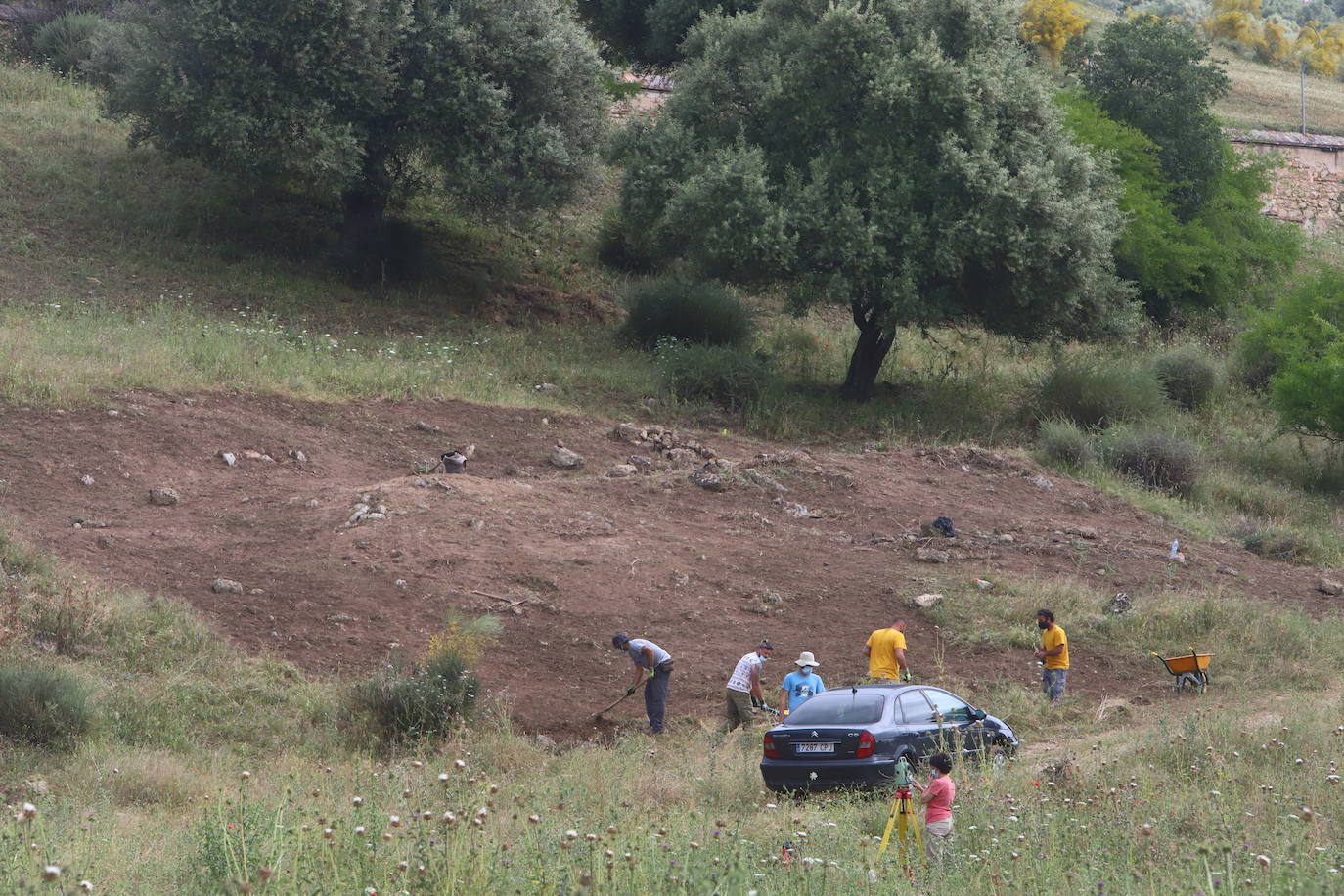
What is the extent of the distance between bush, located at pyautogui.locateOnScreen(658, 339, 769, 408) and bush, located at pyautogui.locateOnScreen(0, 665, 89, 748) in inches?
540

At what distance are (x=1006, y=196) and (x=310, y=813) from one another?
17579 mm

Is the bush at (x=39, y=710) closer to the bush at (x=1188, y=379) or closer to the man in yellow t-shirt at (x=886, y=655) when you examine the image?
the man in yellow t-shirt at (x=886, y=655)

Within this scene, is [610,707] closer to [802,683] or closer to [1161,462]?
[802,683]

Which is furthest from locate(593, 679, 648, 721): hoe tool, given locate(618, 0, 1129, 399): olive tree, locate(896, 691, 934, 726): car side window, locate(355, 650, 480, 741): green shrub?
locate(618, 0, 1129, 399): olive tree

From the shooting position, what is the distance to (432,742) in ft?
35.4

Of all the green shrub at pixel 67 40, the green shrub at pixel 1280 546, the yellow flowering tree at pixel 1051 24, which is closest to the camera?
the green shrub at pixel 1280 546

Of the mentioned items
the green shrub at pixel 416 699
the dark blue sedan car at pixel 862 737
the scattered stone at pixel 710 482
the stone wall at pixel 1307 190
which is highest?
the stone wall at pixel 1307 190

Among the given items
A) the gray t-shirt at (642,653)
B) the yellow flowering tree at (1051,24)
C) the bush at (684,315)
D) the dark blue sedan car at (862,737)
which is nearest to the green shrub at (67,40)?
the bush at (684,315)

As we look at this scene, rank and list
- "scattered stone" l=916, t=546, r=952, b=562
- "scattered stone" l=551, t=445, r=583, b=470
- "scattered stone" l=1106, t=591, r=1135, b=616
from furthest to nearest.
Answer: "scattered stone" l=551, t=445, r=583, b=470, "scattered stone" l=916, t=546, r=952, b=562, "scattered stone" l=1106, t=591, r=1135, b=616

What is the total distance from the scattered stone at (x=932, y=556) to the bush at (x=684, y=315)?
950 centimetres

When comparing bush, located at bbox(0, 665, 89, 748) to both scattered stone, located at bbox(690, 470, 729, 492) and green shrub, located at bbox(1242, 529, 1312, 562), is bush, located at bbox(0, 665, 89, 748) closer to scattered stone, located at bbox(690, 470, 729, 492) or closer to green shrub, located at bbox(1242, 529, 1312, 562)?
scattered stone, located at bbox(690, 470, 729, 492)

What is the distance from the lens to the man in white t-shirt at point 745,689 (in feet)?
38.9

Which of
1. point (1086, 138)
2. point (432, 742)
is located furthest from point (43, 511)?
point (1086, 138)

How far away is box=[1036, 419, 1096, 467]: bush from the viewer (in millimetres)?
21641
